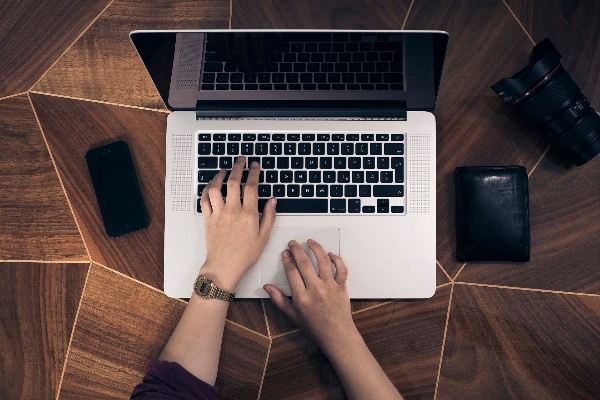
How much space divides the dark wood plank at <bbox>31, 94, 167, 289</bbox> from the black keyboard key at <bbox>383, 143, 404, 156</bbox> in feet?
1.54

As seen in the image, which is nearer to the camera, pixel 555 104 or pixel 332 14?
pixel 555 104

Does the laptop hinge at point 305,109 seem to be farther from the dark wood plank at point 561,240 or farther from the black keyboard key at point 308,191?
the dark wood plank at point 561,240

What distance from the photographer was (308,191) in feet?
2.85

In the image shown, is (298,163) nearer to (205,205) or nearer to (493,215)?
(205,205)

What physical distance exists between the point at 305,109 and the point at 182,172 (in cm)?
28

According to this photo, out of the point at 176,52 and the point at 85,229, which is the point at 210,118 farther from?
the point at 85,229

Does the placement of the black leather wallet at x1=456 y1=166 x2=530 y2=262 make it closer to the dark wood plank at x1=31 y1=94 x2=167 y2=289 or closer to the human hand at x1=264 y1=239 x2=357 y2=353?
the human hand at x1=264 y1=239 x2=357 y2=353

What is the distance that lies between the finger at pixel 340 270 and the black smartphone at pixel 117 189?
1.32ft

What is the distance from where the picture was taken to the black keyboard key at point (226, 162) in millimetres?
882

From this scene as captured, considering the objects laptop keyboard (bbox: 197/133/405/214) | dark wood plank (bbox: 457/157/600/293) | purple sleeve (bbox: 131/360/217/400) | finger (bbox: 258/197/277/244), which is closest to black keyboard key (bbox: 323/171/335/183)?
laptop keyboard (bbox: 197/133/405/214)

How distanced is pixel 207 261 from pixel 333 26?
1.83 ft

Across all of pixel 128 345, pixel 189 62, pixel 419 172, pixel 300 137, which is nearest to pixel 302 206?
pixel 300 137

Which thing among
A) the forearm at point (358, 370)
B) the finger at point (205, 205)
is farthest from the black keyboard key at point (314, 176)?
the forearm at point (358, 370)

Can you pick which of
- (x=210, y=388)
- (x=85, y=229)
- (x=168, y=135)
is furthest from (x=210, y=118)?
(x=210, y=388)
